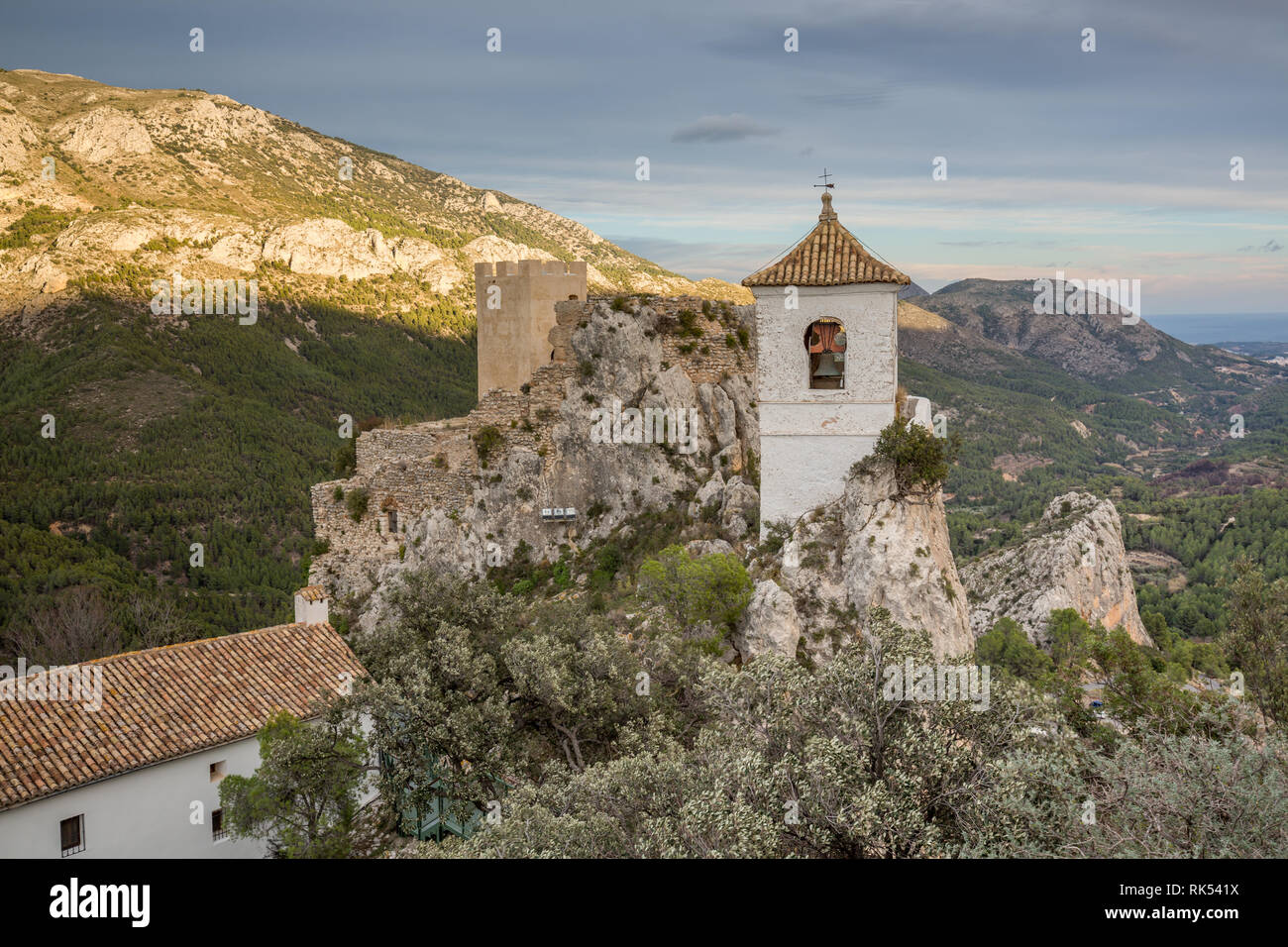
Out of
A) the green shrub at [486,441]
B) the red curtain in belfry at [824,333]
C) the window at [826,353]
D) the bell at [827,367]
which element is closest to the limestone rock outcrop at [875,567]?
the window at [826,353]

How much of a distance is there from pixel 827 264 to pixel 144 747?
55.7 ft

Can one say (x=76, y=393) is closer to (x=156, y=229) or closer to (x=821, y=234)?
(x=156, y=229)

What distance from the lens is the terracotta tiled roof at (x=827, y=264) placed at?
18.3 meters

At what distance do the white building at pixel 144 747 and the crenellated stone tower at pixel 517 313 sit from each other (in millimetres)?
10692

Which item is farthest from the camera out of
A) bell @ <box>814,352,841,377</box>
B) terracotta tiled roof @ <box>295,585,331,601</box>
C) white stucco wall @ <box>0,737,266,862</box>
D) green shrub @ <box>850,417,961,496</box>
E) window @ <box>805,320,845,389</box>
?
terracotta tiled roof @ <box>295,585,331,601</box>

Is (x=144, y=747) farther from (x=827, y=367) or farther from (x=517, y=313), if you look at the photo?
(x=827, y=367)

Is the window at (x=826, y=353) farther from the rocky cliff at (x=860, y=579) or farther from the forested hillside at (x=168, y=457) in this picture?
the forested hillside at (x=168, y=457)

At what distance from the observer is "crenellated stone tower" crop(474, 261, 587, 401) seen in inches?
1015

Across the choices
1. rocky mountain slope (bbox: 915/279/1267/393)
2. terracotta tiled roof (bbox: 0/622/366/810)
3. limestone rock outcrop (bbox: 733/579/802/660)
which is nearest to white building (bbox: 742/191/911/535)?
limestone rock outcrop (bbox: 733/579/802/660)

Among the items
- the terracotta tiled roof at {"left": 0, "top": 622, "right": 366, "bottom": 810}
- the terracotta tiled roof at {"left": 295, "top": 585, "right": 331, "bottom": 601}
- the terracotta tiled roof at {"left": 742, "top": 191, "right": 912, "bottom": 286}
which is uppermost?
the terracotta tiled roof at {"left": 742, "top": 191, "right": 912, "bottom": 286}

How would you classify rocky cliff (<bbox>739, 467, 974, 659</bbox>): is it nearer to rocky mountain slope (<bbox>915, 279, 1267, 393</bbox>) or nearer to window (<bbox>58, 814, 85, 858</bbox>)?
window (<bbox>58, 814, 85, 858</bbox>)

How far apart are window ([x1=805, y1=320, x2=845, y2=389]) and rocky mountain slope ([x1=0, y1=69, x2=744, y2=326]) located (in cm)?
4646
